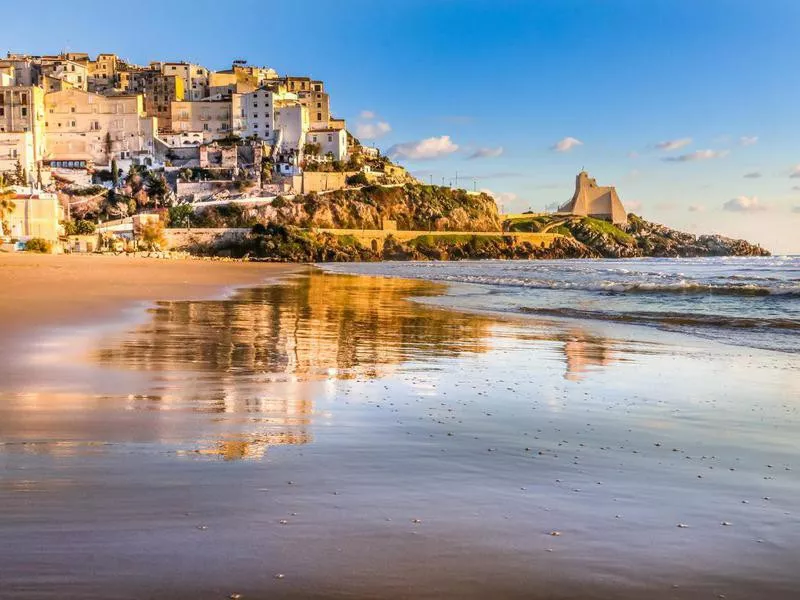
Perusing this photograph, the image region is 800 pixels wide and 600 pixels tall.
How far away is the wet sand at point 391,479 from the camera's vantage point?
11.0 ft

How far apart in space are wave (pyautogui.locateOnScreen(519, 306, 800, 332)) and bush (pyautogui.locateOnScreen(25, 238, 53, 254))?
159ft

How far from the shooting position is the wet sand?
3342 millimetres

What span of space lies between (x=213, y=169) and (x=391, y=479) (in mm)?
114230

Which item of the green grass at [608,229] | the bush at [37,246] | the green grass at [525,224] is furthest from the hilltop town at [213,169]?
the green grass at [608,229]

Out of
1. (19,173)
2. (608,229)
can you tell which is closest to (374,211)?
(19,173)

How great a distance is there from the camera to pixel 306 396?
316 inches

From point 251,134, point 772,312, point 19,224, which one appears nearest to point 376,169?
point 251,134

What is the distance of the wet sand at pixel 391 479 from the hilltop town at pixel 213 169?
3185 inches

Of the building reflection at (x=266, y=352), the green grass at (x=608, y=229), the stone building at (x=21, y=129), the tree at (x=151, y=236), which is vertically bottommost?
the building reflection at (x=266, y=352)

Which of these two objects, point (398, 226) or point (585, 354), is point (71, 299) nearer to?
point (585, 354)

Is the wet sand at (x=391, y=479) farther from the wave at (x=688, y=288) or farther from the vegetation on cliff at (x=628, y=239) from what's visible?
the vegetation on cliff at (x=628, y=239)

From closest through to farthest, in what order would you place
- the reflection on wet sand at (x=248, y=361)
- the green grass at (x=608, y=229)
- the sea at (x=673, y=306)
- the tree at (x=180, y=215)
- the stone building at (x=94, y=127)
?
the reflection on wet sand at (x=248, y=361)
the sea at (x=673, y=306)
the tree at (x=180, y=215)
the stone building at (x=94, y=127)
the green grass at (x=608, y=229)

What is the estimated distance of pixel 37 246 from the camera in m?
59.8

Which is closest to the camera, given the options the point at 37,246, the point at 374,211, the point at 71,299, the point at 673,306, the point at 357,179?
the point at 71,299
